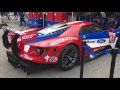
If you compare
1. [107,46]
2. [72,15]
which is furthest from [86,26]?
[72,15]

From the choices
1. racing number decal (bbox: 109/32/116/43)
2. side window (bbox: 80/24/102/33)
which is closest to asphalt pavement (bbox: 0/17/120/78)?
racing number decal (bbox: 109/32/116/43)

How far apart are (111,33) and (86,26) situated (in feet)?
3.43

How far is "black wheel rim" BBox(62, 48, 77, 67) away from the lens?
4.63 meters

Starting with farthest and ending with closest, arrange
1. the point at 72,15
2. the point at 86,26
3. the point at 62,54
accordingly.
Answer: the point at 72,15 → the point at 86,26 → the point at 62,54

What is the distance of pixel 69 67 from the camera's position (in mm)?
4785

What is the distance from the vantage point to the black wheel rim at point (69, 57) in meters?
4.63

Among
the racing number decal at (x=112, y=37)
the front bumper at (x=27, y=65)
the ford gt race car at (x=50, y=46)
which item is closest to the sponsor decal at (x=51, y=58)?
the ford gt race car at (x=50, y=46)

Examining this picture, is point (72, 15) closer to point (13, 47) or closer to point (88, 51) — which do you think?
point (88, 51)

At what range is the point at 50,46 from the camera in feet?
14.1

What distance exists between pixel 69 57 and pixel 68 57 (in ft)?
0.13

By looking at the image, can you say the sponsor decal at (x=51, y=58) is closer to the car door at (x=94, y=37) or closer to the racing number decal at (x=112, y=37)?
the car door at (x=94, y=37)

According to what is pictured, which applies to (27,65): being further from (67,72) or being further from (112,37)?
(112,37)

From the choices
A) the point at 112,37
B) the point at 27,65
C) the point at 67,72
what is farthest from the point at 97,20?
the point at 27,65
